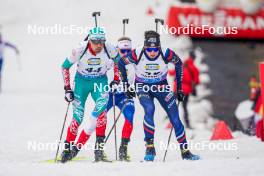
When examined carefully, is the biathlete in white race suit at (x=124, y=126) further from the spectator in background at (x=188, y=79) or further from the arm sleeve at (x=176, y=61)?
the spectator in background at (x=188, y=79)

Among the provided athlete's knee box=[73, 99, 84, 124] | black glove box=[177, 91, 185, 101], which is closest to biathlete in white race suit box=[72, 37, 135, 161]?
athlete's knee box=[73, 99, 84, 124]

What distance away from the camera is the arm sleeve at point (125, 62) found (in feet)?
32.6

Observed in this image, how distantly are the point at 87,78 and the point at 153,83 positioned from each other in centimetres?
102

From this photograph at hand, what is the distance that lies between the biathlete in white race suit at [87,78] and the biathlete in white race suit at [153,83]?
12.9 inches

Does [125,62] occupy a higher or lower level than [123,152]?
higher

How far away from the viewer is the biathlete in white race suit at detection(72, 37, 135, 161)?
9922mm

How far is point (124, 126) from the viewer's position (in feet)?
34.6

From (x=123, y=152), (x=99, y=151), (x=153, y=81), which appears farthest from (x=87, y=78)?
(x=123, y=152)

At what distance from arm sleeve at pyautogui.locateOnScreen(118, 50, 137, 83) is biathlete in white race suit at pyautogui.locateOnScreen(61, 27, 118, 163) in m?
0.15

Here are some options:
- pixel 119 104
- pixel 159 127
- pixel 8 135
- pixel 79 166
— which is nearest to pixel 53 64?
pixel 159 127
